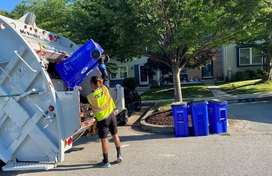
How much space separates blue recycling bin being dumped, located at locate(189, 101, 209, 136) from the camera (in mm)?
7258

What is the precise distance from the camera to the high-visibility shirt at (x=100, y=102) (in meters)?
5.21

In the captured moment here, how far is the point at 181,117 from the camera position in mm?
7367

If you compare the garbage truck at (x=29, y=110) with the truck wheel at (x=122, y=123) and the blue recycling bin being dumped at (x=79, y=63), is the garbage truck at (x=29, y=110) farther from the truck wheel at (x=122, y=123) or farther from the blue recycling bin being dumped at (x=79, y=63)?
the truck wheel at (x=122, y=123)

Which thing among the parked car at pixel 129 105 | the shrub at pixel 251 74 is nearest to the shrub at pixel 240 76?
the shrub at pixel 251 74

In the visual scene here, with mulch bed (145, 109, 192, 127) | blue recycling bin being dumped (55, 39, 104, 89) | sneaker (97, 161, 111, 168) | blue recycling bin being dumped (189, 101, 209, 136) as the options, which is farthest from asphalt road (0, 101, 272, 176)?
blue recycling bin being dumped (55, 39, 104, 89)

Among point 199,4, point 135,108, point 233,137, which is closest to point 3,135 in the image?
point 233,137

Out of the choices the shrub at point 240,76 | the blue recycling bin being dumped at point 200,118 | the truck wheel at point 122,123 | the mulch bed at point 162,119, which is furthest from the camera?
the shrub at point 240,76

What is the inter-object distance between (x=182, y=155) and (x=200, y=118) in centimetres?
184

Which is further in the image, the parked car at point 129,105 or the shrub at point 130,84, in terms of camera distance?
the shrub at point 130,84

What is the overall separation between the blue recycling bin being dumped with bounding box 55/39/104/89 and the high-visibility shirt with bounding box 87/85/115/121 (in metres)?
0.55

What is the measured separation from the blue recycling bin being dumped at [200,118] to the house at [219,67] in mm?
14404

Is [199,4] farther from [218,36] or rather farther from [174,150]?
[174,150]

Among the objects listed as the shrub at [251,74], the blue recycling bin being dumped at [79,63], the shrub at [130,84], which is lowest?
the shrub at [130,84]

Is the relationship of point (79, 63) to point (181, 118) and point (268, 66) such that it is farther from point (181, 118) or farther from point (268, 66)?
point (268, 66)
